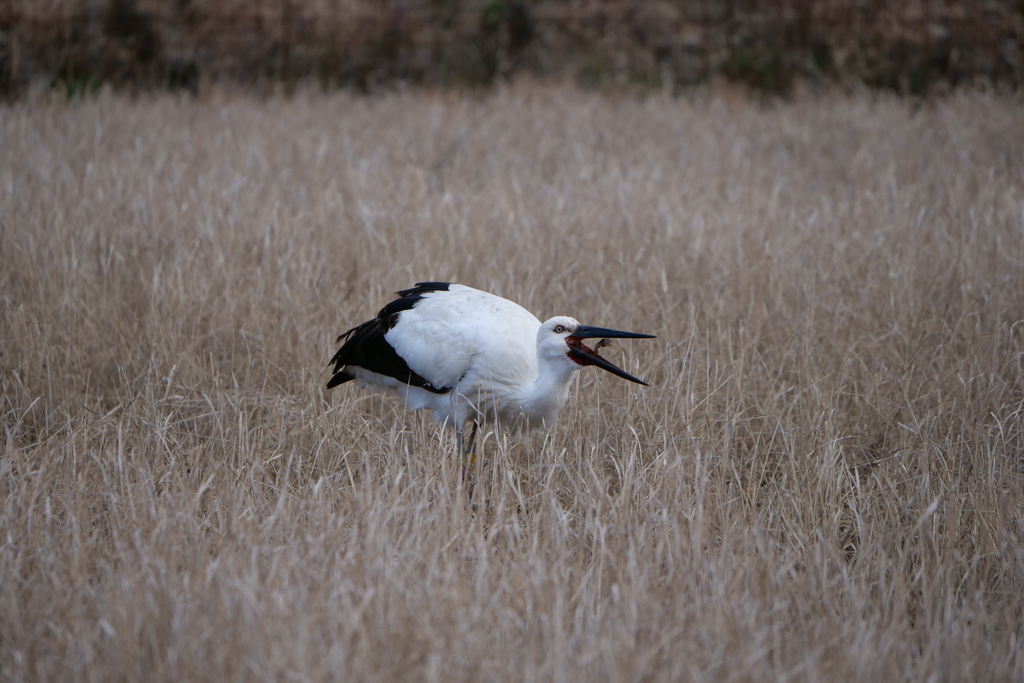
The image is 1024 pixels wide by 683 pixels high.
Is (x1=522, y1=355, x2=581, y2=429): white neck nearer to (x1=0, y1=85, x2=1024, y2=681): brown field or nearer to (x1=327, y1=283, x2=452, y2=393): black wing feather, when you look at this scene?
(x1=0, y1=85, x2=1024, y2=681): brown field

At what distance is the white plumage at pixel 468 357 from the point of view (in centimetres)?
292

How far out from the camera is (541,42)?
11141mm

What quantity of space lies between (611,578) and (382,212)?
135 inches

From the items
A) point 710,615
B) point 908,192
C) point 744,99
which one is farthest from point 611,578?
point 744,99

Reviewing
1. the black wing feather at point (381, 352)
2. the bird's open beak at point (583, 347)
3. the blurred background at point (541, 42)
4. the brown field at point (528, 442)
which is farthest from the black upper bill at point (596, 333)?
the blurred background at point (541, 42)

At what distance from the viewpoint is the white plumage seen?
2.92 meters

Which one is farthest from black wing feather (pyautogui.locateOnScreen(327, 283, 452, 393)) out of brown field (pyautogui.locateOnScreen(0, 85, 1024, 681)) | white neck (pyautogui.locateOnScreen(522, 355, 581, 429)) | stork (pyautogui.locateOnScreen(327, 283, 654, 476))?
white neck (pyautogui.locateOnScreen(522, 355, 581, 429))

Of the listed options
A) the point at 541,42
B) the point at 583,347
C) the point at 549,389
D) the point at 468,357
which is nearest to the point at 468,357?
the point at 468,357

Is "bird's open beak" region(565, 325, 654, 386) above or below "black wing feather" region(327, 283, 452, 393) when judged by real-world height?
above

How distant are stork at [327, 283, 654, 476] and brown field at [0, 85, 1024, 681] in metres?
0.15

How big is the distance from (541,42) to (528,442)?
8.99m

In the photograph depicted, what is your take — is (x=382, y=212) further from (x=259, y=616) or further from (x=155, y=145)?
(x=259, y=616)

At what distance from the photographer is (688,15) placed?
11266 mm

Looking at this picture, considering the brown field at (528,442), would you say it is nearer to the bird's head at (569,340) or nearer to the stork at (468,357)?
the stork at (468,357)
